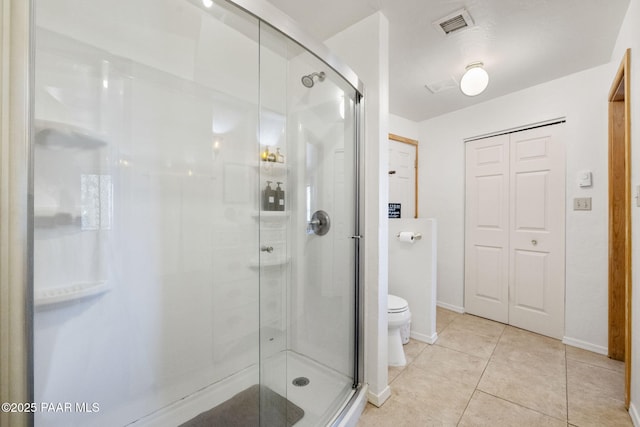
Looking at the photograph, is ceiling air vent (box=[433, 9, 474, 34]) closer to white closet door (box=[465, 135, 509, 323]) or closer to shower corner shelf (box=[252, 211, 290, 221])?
white closet door (box=[465, 135, 509, 323])

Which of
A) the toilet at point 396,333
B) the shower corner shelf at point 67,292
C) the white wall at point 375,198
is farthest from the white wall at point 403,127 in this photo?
the shower corner shelf at point 67,292

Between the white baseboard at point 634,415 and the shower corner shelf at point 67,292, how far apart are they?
2651 millimetres

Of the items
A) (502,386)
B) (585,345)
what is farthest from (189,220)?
(585,345)

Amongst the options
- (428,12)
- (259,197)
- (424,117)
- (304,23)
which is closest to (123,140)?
(259,197)

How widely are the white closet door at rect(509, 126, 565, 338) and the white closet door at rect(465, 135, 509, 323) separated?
0.06m

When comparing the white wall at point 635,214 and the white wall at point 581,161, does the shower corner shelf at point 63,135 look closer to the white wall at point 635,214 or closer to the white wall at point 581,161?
the white wall at point 635,214

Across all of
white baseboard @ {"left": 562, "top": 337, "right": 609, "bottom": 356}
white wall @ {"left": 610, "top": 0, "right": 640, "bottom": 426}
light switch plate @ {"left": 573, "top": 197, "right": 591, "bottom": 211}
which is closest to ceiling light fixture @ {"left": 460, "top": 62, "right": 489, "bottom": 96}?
white wall @ {"left": 610, "top": 0, "right": 640, "bottom": 426}

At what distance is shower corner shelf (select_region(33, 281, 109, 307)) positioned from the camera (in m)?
0.94

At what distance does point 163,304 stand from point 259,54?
141 cm

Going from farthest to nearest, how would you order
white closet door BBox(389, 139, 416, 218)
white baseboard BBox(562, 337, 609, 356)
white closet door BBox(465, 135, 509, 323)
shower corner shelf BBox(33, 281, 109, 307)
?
1. white closet door BBox(389, 139, 416, 218)
2. white closet door BBox(465, 135, 509, 323)
3. white baseboard BBox(562, 337, 609, 356)
4. shower corner shelf BBox(33, 281, 109, 307)

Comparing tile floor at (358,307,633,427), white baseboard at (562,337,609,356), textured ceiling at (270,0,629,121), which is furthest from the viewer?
white baseboard at (562,337,609,356)

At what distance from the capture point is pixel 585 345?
6.94 feet

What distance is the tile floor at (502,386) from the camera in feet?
4.64

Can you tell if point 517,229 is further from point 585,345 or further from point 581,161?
point 585,345
